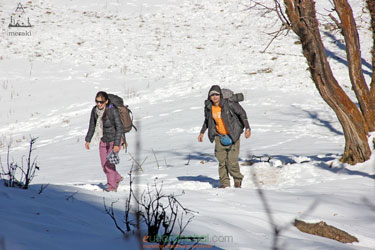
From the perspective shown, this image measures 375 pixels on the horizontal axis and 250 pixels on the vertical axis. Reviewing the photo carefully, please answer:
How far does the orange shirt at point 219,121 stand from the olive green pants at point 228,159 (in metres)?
0.16

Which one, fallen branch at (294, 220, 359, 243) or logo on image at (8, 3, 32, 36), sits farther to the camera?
logo on image at (8, 3, 32, 36)

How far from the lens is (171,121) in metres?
14.2

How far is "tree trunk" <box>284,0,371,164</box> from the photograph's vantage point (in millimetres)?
7348

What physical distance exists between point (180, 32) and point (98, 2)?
7.37 metres

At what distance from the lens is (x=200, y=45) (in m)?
22.4

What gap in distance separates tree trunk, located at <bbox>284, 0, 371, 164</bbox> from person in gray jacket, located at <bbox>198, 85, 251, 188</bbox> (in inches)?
67.3

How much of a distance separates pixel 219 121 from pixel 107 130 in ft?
5.98

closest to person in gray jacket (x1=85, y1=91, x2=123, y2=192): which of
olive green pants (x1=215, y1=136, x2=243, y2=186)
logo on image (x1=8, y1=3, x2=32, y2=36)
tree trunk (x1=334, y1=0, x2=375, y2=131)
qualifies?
olive green pants (x1=215, y1=136, x2=243, y2=186)

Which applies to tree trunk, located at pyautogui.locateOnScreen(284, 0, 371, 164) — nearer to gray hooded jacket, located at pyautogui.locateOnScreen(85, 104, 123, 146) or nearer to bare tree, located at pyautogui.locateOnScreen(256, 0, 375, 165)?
bare tree, located at pyautogui.locateOnScreen(256, 0, 375, 165)

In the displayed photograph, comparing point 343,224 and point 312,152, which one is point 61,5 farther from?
point 343,224

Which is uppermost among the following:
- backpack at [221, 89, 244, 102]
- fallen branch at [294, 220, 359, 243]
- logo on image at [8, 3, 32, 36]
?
logo on image at [8, 3, 32, 36]

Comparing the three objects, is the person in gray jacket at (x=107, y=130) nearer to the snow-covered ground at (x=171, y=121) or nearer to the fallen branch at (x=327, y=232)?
the snow-covered ground at (x=171, y=121)

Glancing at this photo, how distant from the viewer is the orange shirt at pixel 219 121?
693 centimetres

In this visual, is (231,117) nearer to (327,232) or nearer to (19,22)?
(327,232)
